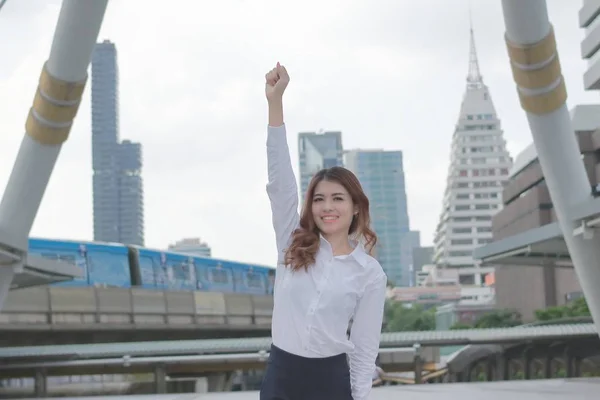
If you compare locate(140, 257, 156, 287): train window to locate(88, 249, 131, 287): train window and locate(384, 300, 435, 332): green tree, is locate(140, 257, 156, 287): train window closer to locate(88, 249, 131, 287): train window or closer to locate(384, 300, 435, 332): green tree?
locate(88, 249, 131, 287): train window

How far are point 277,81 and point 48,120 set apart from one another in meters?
12.2

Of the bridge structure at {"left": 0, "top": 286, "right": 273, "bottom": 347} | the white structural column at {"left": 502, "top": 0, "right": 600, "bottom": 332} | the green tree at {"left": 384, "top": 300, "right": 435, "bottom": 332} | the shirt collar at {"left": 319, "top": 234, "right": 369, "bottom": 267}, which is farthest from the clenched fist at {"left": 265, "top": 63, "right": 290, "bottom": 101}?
the green tree at {"left": 384, "top": 300, "right": 435, "bottom": 332}

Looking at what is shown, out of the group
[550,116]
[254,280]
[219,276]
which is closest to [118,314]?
[219,276]

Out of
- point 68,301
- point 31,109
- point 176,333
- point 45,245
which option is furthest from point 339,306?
point 176,333

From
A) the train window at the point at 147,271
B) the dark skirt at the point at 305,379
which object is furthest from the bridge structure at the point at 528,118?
the train window at the point at 147,271

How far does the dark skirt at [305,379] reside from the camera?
3221 millimetres

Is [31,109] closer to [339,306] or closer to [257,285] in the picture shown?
[339,306]

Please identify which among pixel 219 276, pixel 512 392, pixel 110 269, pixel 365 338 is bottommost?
pixel 512 392

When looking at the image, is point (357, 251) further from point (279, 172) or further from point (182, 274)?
point (182, 274)

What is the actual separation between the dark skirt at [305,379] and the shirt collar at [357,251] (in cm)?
30

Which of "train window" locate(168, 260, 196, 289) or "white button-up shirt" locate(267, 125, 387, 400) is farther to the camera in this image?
"train window" locate(168, 260, 196, 289)

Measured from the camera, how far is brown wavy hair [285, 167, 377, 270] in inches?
129

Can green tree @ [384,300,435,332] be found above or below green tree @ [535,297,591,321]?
above

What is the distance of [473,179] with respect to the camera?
144 metres
